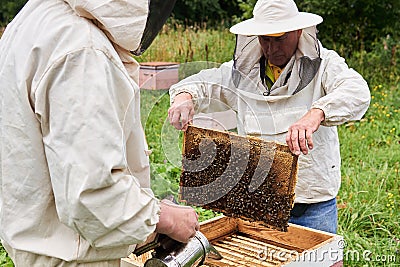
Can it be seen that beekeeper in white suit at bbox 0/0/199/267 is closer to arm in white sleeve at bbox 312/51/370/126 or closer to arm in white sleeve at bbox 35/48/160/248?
arm in white sleeve at bbox 35/48/160/248

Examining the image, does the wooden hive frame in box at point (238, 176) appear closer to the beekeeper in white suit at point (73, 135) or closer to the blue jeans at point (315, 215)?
the blue jeans at point (315, 215)

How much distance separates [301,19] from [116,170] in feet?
5.68

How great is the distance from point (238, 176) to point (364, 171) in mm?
3340

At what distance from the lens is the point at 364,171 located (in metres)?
5.74

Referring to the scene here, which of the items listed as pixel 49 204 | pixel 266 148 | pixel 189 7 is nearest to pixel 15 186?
pixel 49 204

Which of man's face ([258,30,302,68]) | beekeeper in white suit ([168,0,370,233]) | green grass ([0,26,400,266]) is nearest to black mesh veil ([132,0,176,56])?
green grass ([0,26,400,266])

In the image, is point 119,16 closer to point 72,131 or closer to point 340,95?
point 72,131

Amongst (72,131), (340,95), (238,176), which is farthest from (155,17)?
(340,95)

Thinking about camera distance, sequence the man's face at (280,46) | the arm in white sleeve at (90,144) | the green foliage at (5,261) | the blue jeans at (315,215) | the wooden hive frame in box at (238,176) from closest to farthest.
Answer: the arm in white sleeve at (90,144) → the wooden hive frame in box at (238,176) → the man's face at (280,46) → the blue jeans at (315,215) → the green foliage at (5,261)

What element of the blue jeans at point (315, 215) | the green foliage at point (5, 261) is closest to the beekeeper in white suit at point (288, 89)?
the blue jeans at point (315, 215)

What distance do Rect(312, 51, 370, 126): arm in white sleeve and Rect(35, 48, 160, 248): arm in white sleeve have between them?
1323 mm

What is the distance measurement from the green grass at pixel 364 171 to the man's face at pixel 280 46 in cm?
60

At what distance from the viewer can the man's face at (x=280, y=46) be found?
9.99 ft

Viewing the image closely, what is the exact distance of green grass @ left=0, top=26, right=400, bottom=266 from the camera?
270 centimetres
